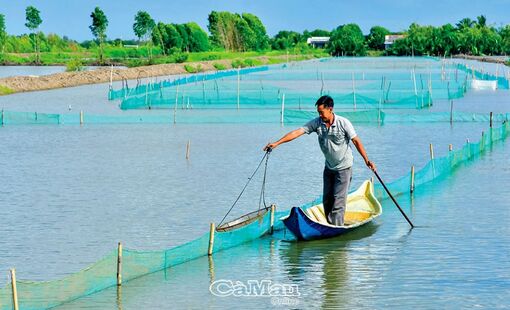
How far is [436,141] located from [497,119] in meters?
6.18

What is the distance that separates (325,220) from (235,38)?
14799 centimetres

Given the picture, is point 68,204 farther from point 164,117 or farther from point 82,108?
point 82,108

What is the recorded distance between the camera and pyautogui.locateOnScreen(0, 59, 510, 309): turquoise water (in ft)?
35.4

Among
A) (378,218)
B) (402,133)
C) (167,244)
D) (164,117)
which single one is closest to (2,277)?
(167,244)

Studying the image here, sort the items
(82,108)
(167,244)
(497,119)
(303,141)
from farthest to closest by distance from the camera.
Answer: (82,108)
(497,119)
(303,141)
(167,244)

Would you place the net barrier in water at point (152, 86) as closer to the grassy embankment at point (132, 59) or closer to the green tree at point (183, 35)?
the grassy embankment at point (132, 59)

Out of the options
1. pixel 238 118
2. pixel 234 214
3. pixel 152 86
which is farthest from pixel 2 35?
pixel 234 214

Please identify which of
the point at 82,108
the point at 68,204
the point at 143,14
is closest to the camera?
the point at 68,204

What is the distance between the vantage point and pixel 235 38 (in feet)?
525

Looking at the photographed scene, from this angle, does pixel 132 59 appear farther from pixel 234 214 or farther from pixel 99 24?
pixel 234 214

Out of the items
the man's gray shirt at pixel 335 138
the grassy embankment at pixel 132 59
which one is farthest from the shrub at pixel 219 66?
the man's gray shirt at pixel 335 138

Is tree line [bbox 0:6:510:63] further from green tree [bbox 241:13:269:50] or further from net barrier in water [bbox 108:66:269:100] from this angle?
net barrier in water [bbox 108:66:269:100]

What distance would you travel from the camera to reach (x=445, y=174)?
20.5 meters

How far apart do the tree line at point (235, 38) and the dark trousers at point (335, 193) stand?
3739 inches
